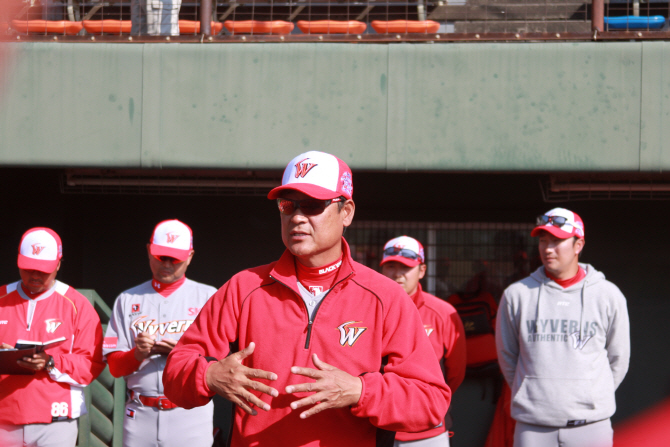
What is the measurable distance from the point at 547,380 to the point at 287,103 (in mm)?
2785

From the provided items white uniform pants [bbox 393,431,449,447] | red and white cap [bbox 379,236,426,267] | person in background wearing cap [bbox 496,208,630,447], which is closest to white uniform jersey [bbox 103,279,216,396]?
red and white cap [bbox 379,236,426,267]

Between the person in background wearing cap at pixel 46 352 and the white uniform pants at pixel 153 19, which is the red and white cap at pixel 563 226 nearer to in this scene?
the person in background wearing cap at pixel 46 352

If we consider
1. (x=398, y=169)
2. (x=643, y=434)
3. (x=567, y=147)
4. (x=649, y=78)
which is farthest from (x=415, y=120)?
(x=643, y=434)

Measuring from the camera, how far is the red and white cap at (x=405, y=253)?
15.6 feet

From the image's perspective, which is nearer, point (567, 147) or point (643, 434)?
point (643, 434)

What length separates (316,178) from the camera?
2166 millimetres

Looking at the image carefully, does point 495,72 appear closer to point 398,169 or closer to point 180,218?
point 398,169

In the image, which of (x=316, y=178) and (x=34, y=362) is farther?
(x=34, y=362)

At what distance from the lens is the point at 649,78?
4.98 meters

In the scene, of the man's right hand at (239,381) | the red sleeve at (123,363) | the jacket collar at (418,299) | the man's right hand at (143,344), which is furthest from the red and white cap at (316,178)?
the jacket collar at (418,299)

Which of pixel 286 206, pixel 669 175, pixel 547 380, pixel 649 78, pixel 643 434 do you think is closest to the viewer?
pixel 643 434

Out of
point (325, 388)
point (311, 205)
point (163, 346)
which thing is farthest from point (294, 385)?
point (163, 346)

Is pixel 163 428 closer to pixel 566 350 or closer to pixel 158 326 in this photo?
pixel 158 326

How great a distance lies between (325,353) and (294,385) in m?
0.20
